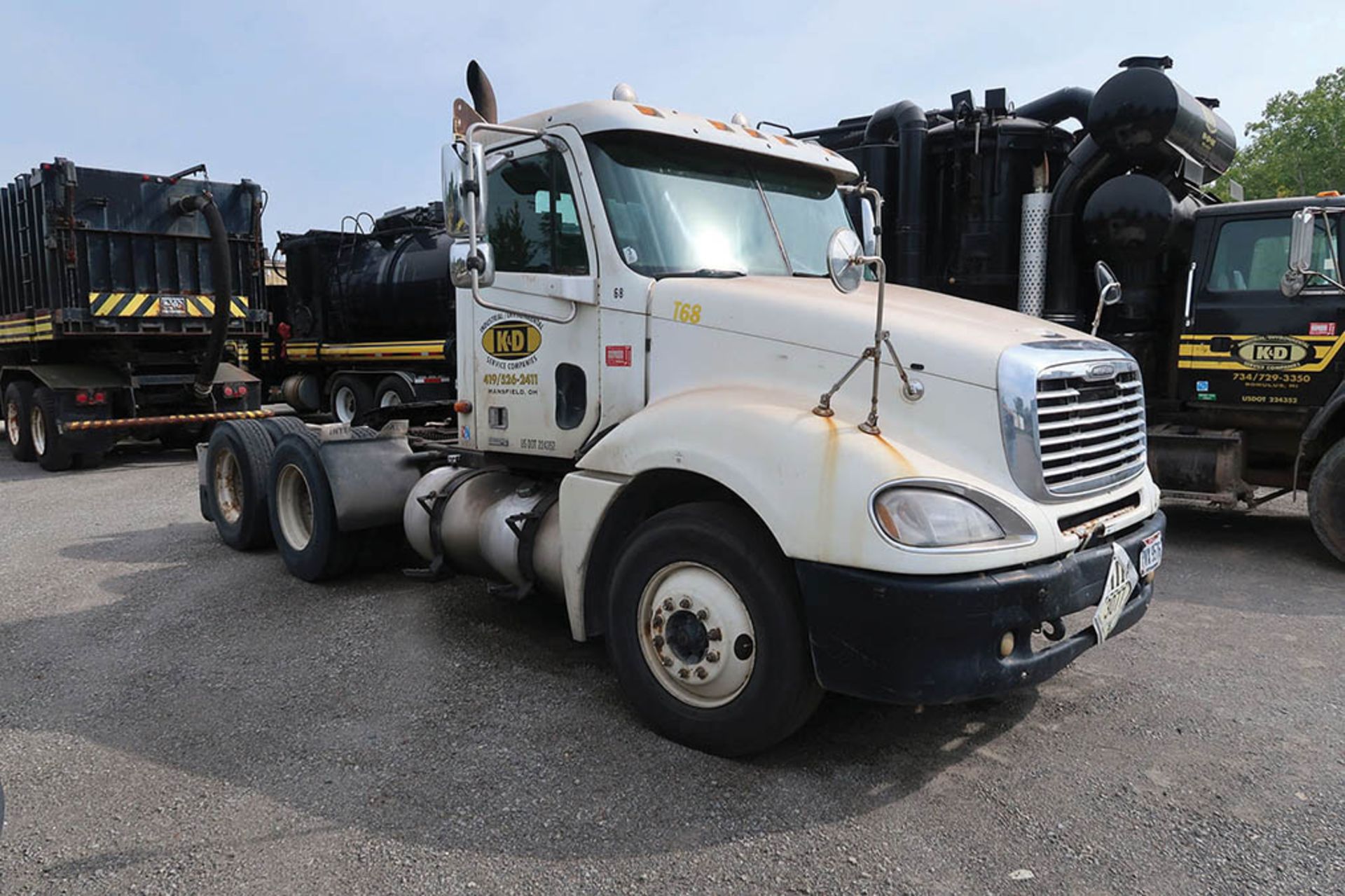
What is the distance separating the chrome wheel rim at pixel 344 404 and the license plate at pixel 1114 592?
1462 cm

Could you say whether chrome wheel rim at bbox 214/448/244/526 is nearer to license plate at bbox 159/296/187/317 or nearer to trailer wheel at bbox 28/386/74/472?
trailer wheel at bbox 28/386/74/472

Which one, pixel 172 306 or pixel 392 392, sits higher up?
pixel 172 306

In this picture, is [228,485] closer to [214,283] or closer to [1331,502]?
[214,283]

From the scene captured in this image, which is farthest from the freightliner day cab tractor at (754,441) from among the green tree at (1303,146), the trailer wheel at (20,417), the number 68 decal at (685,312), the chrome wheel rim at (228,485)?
the green tree at (1303,146)

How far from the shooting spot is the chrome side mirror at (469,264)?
13.9ft

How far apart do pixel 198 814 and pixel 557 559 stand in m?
1.80

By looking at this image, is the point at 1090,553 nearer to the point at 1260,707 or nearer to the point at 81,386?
the point at 1260,707

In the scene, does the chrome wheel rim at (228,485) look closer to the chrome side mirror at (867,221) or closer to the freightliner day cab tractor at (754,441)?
the freightliner day cab tractor at (754,441)

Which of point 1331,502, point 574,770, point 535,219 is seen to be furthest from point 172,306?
point 1331,502

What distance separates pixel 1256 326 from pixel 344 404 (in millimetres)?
13881

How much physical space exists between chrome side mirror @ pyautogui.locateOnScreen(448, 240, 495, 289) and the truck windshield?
Result: 568 millimetres

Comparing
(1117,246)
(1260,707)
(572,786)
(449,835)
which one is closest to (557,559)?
(572,786)

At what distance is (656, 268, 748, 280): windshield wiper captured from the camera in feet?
13.7

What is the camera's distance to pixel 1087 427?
12.0 ft
